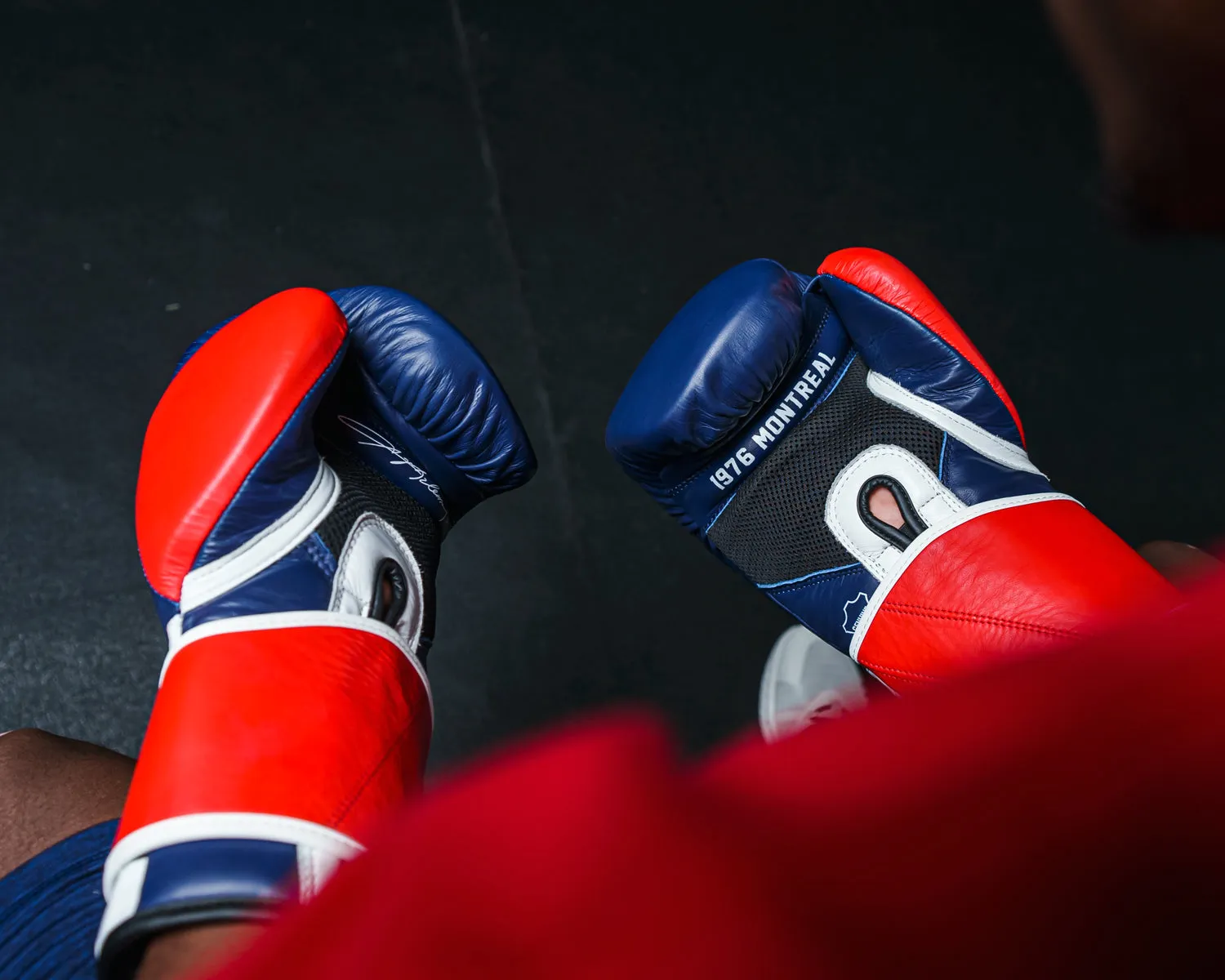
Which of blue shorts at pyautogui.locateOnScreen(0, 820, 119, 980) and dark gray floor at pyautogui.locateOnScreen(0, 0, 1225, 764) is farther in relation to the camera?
dark gray floor at pyautogui.locateOnScreen(0, 0, 1225, 764)

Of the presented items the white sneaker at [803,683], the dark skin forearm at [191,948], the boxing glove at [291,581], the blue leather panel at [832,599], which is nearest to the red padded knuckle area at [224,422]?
the boxing glove at [291,581]

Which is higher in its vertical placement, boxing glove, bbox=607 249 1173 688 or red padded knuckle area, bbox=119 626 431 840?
boxing glove, bbox=607 249 1173 688

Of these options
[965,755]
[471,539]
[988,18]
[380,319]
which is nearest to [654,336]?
[471,539]

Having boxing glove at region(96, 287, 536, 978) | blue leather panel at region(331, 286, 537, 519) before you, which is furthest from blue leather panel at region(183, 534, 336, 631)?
blue leather panel at region(331, 286, 537, 519)

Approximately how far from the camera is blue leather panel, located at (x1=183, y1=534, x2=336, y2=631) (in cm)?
63

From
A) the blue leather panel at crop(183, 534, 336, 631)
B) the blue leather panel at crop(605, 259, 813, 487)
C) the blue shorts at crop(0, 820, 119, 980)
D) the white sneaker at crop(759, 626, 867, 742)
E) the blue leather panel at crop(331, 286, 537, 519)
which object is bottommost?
the blue shorts at crop(0, 820, 119, 980)

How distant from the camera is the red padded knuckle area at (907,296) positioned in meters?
0.80

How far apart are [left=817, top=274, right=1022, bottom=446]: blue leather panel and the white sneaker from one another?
31 cm

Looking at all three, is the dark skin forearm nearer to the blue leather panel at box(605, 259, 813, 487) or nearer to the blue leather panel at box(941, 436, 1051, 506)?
the blue leather panel at box(605, 259, 813, 487)

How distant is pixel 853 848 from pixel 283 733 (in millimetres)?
456

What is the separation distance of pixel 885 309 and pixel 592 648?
53cm

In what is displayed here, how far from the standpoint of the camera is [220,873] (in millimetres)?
498

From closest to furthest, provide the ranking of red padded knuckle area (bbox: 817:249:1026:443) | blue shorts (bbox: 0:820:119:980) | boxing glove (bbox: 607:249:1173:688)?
blue shorts (bbox: 0:820:119:980)
boxing glove (bbox: 607:249:1173:688)
red padded knuckle area (bbox: 817:249:1026:443)

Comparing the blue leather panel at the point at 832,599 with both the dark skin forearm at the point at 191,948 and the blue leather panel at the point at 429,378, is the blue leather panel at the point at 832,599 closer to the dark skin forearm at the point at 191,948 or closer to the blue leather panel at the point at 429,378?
the blue leather panel at the point at 429,378
